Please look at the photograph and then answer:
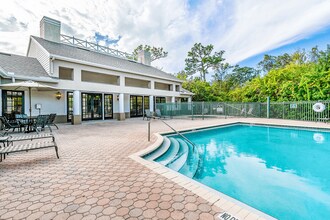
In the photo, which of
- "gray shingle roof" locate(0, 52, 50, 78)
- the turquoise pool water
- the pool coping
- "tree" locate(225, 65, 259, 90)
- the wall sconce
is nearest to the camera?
the pool coping

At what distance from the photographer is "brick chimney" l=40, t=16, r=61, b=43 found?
13555 mm

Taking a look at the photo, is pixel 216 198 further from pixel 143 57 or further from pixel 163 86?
pixel 143 57

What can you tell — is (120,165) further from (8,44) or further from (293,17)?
(8,44)

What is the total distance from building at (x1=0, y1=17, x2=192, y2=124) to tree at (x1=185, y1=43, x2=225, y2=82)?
44.8ft

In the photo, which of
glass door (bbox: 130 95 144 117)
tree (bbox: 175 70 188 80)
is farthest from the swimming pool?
tree (bbox: 175 70 188 80)

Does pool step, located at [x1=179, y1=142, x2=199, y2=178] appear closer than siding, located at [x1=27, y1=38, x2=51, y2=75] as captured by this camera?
Yes

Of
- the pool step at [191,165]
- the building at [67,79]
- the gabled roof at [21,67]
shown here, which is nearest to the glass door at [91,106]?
the building at [67,79]

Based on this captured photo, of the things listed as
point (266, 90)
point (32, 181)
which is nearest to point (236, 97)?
point (266, 90)

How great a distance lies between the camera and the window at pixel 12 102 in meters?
9.72

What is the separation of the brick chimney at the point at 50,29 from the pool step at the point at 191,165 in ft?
49.4

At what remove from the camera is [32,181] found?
10.1 feet

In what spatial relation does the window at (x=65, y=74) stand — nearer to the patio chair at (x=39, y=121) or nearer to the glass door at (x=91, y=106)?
the glass door at (x=91, y=106)

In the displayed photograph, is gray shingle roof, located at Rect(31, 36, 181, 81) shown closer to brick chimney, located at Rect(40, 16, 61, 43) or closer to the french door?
brick chimney, located at Rect(40, 16, 61, 43)

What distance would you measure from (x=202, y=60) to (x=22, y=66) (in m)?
25.4
